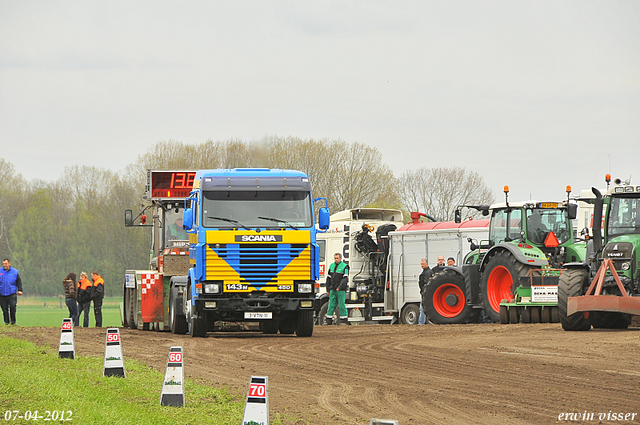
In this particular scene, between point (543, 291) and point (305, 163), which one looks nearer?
point (543, 291)

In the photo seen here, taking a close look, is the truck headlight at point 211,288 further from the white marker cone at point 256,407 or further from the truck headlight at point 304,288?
the white marker cone at point 256,407

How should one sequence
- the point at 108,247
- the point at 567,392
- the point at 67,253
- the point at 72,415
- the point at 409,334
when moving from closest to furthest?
1. the point at 72,415
2. the point at 567,392
3. the point at 409,334
4. the point at 108,247
5. the point at 67,253

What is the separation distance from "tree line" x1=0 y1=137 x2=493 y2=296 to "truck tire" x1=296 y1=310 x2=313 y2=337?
2711 centimetres

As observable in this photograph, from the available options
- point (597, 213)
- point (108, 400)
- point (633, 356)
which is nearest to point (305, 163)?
point (597, 213)

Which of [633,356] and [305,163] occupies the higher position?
[305,163]

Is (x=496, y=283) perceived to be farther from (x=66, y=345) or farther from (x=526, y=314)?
(x=66, y=345)

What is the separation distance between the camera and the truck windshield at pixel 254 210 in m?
17.0

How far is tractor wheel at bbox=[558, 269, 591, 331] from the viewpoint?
16.8m

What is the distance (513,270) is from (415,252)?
549 centimetres

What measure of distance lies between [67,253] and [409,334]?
62762mm

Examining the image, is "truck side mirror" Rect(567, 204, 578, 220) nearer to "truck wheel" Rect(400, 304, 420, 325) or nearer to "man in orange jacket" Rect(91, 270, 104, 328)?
"truck wheel" Rect(400, 304, 420, 325)

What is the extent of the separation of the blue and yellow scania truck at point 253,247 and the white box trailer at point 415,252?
8005mm

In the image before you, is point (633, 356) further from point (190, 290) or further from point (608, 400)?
point (190, 290)

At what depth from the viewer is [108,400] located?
8.95 metres
